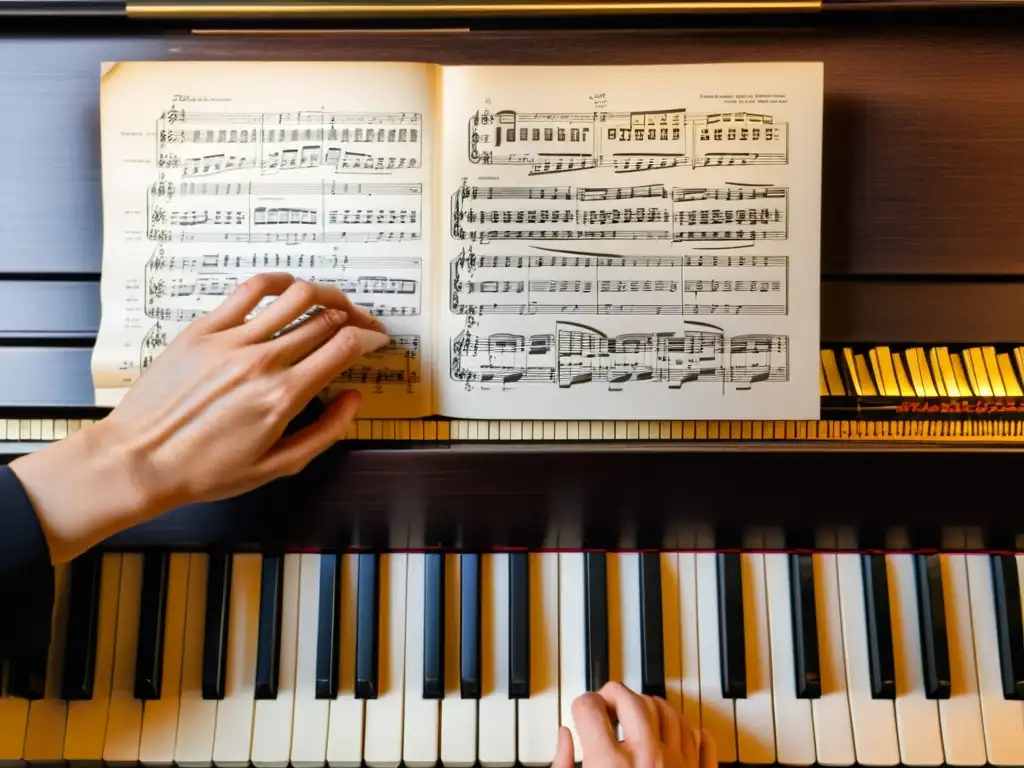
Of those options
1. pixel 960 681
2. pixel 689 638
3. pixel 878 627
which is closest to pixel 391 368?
pixel 689 638

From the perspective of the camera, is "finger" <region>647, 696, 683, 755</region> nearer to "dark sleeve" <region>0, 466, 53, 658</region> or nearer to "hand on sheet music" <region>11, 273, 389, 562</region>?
"hand on sheet music" <region>11, 273, 389, 562</region>

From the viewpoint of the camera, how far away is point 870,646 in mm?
1038

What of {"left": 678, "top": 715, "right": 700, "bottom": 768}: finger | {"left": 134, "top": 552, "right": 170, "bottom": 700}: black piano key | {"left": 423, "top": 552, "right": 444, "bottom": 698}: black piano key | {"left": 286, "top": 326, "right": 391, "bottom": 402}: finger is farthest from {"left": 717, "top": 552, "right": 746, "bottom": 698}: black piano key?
{"left": 134, "top": 552, "right": 170, "bottom": 700}: black piano key

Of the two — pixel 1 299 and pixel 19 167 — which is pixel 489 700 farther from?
pixel 19 167

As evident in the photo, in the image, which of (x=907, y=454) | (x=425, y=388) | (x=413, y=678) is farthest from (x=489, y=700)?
(x=907, y=454)

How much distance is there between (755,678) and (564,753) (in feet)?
1.09

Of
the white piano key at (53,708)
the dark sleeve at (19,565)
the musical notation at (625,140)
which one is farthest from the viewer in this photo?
the white piano key at (53,708)

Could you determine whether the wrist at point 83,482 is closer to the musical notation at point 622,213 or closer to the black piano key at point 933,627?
the musical notation at point 622,213

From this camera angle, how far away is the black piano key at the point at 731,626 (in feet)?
3.36

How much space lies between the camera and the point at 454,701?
1.03m

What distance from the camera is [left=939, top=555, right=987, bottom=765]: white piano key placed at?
1.03 meters

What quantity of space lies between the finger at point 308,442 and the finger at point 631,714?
54 centimetres

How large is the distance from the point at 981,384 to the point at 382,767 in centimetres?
105

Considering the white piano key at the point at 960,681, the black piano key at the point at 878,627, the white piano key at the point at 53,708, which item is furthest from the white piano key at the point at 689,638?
the white piano key at the point at 53,708
